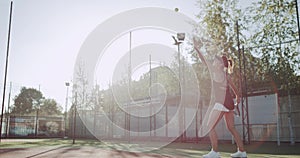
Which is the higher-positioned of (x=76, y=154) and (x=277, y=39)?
(x=277, y=39)

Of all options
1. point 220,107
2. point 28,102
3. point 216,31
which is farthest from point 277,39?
→ point 28,102

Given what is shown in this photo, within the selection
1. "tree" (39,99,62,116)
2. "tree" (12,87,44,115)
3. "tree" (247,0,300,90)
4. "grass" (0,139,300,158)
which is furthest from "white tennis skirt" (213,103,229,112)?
"tree" (39,99,62,116)

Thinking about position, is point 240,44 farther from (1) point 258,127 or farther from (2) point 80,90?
(2) point 80,90

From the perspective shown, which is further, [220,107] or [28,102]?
[28,102]

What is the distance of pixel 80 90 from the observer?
2631cm

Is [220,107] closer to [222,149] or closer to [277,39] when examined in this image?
[222,149]

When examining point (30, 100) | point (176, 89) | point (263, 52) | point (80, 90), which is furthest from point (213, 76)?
point (30, 100)

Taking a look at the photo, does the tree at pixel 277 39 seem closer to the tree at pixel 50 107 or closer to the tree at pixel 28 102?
the tree at pixel 28 102

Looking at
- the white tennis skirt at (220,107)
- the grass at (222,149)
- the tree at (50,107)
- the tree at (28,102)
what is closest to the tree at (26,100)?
the tree at (28,102)

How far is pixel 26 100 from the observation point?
208 feet

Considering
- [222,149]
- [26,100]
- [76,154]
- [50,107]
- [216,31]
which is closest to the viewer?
[76,154]

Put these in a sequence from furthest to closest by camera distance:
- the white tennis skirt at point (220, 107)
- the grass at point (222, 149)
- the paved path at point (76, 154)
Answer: the grass at point (222, 149) < the paved path at point (76, 154) < the white tennis skirt at point (220, 107)

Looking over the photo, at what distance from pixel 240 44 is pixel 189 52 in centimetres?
326

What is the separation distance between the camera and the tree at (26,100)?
6184 centimetres
